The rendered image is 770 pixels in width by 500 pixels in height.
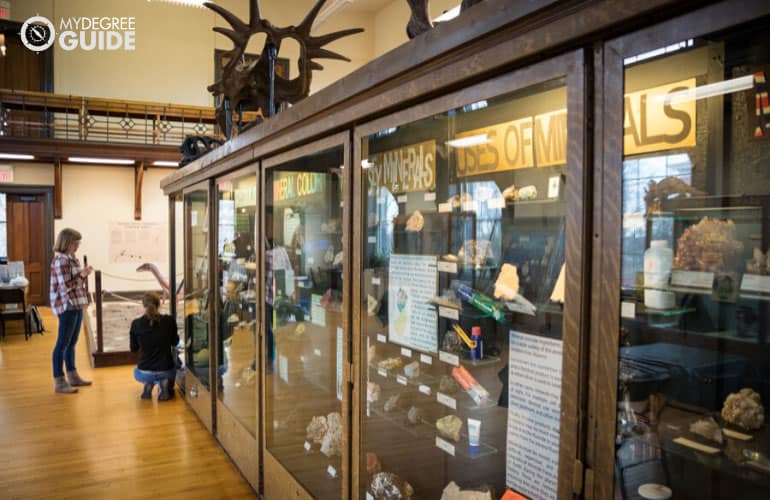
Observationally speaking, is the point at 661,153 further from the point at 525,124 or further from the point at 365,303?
the point at 365,303

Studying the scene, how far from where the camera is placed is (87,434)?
14.6 ft

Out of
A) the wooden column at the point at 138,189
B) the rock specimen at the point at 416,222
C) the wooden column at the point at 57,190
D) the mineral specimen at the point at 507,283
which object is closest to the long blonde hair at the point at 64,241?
the rock specimen at the point at 416,222

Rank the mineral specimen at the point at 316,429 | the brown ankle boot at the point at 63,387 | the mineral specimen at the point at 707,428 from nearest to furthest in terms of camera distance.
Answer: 1. the mineral specimen at the point at 707,428
2. the mineral specimen at the point at 316,429
3. the brown ankle boot at the point at 63,387

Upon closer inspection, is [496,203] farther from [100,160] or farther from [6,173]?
[6,173]

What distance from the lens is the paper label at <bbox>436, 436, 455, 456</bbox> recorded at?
2.00 meters

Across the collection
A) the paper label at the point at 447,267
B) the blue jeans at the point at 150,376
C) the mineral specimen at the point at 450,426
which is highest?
the paper label at the point at 447,267

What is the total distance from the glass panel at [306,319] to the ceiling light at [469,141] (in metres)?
0.61

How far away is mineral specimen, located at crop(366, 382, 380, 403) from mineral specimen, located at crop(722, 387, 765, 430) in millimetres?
1212

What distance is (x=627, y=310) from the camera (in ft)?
3.59

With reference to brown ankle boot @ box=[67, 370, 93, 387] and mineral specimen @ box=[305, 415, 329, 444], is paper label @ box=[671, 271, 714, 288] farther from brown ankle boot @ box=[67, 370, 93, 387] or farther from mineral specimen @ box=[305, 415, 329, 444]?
brown ankle boot @ box=[67, 370, 93, 387]

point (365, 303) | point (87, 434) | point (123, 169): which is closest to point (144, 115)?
point (123, 169)

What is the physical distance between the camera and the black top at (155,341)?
5.33 meters

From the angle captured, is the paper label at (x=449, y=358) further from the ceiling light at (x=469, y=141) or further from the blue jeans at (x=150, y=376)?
the blue jeans at (x=150, y=376)

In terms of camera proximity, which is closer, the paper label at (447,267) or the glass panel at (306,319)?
the paper label at (447,267)
